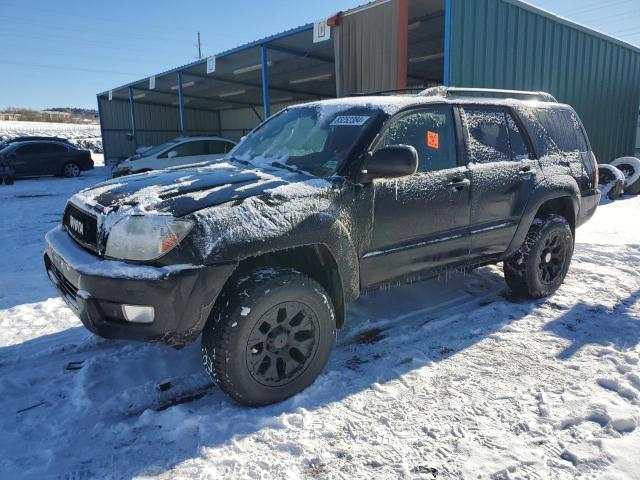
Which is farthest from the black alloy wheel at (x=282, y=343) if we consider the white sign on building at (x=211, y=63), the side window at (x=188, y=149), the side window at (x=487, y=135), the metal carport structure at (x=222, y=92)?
the white sign on building at (x=211, y=63)

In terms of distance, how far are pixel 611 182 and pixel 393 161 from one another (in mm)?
9537

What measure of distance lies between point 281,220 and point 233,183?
0.45 m

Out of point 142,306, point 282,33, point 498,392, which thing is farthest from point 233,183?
point 282,33

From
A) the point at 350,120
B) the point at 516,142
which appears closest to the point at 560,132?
the point at 516,142

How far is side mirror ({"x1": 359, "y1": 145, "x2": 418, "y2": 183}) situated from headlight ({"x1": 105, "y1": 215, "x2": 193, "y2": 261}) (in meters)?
1.21

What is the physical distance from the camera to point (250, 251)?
100.0 inches

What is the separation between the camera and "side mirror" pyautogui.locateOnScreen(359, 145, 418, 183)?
9.42ft

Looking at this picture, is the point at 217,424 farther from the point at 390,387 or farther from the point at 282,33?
the point at 282,33

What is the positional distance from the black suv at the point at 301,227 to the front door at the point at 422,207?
0.04 ft

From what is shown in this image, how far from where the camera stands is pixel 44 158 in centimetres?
1686

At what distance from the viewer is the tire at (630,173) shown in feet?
35.6

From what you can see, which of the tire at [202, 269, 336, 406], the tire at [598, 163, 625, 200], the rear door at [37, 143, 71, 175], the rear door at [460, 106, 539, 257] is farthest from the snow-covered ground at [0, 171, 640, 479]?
the rear door at [37, 143, 71, 175]

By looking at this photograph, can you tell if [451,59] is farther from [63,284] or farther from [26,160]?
[26,160]

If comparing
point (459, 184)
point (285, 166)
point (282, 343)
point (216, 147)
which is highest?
point (216, 147)
